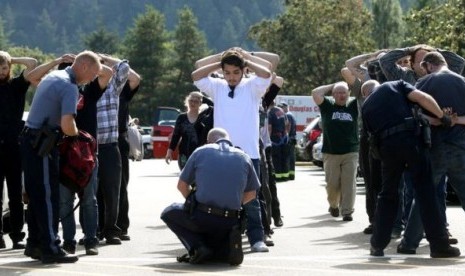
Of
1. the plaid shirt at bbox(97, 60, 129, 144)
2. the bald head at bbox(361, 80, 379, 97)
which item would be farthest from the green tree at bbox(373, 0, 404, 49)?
the plaid shirt at bbox(97, 60, 129, 144)

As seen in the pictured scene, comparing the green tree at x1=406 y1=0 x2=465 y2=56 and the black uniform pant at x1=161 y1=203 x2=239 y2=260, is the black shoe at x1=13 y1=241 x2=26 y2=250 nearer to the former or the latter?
the black uniform pant at x1=161 y1=203 x2=239 y2=260

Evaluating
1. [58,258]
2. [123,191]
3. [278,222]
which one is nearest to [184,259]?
[58,258]

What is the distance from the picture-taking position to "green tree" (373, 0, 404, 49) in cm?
10456

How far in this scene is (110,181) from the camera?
14.0 m

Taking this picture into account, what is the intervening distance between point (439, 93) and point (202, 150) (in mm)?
2329

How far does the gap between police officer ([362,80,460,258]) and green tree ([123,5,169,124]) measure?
107575 mm

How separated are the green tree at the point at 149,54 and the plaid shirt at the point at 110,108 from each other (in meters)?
106

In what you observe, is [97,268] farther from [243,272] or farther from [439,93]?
[439,93]

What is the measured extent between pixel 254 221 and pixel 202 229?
4.46 feet

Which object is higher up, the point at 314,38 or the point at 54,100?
the point at 314,38

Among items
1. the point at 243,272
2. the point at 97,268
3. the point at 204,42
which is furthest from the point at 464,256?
the point at 204,42

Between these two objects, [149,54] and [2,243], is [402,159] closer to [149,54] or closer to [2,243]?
[2,243]

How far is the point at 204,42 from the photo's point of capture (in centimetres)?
13038

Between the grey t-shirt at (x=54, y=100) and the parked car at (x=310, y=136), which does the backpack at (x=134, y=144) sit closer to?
the grey t-shirt at (x=54, y=100)
